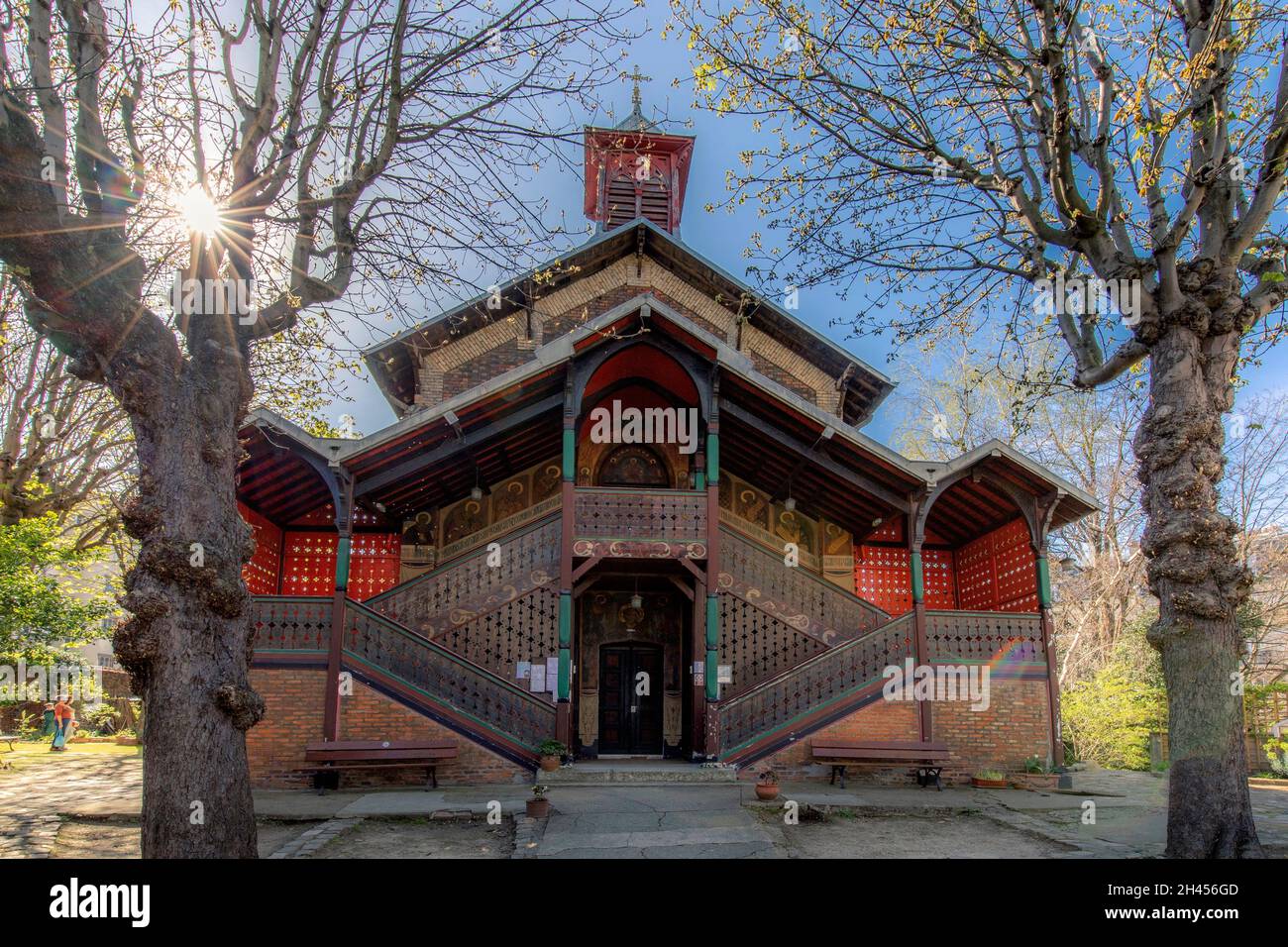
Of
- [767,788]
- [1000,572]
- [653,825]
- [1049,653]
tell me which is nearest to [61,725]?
[653,825]

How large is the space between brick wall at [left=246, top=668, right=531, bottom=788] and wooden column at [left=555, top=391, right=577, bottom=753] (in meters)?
1.04

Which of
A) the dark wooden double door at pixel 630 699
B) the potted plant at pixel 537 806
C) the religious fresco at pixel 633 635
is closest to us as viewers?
the potted plant at pixel 537 806

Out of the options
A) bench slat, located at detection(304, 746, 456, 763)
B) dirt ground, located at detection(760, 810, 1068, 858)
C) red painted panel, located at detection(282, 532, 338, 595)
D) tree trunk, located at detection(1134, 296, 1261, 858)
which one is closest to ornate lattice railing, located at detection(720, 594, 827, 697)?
dirt ground, located at detection(760, 810, 1068, 858)

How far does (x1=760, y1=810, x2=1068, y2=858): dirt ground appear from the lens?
8.80 meters

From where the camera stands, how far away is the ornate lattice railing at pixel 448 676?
1365 centimetres

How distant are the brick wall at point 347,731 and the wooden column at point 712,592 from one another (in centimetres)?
300

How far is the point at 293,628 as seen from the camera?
1349 centimetres

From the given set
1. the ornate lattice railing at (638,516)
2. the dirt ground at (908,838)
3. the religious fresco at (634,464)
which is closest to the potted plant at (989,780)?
the dirt ground at (908,838)

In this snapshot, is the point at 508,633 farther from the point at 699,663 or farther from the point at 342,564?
the point at 699,663

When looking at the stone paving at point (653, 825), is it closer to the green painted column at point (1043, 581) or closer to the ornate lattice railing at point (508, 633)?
the ornate lattice railing at point (508, 633)

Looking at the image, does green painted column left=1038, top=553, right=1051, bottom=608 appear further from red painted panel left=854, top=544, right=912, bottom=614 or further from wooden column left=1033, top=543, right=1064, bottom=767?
red painted panel left=854, top=544, right=912, bottom=614

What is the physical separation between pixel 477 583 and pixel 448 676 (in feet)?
6.69

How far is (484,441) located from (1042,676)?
1072 cm

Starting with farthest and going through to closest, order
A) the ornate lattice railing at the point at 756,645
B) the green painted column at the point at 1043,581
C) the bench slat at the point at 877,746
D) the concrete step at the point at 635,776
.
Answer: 1. the ornate lattice railing at the point at 756,645
2. the green painted column at the point at 1043,581
3. the bench slat at the point at 877,746
4. the concrete step at the point at 635,776
